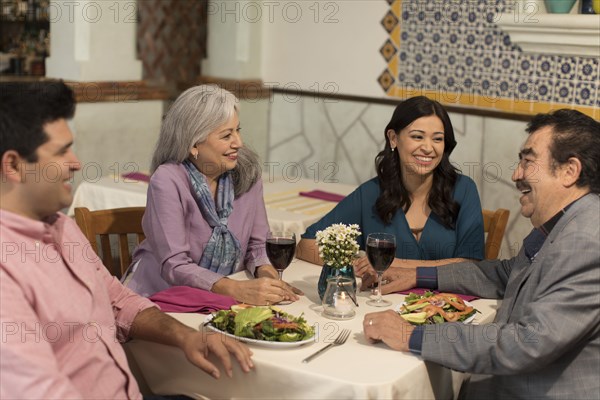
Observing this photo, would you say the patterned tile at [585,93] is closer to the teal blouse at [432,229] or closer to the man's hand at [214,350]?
the teal blouse at [432,229]

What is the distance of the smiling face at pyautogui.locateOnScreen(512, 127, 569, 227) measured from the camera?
1.92 meters

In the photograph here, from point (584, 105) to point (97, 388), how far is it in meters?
Result: 3.03

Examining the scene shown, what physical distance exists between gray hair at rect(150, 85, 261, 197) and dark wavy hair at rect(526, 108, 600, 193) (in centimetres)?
103

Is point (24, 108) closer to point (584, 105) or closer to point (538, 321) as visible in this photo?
point (538, 321)

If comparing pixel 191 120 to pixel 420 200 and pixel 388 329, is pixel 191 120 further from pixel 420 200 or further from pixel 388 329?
pixel 388 329

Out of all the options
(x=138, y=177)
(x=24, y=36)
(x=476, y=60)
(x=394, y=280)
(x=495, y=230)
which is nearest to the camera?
(x=394, y=280)

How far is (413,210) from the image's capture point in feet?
9.04

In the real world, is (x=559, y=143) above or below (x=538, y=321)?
above

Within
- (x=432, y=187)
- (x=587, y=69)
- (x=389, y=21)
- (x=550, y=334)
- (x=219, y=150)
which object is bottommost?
(x=550, y=334)

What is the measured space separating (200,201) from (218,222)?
0.30 feet

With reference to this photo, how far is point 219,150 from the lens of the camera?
8.43ft

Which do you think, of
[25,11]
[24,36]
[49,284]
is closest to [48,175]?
[49,284]

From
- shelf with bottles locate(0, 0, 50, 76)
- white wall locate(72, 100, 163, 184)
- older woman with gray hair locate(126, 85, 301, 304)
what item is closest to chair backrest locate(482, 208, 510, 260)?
older woman with gray hair locate(126, 85, 301, 304)

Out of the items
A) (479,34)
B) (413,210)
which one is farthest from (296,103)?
(413,210)
